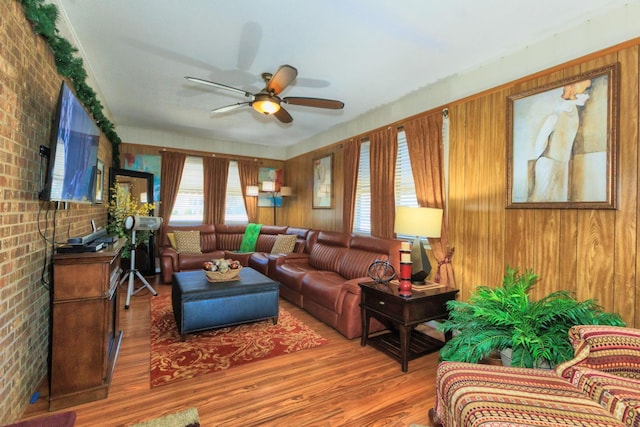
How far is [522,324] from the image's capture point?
6.47 feet

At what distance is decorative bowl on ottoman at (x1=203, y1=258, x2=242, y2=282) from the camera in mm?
3248

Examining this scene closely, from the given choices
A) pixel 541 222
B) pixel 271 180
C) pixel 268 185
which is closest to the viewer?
pixel 541 222

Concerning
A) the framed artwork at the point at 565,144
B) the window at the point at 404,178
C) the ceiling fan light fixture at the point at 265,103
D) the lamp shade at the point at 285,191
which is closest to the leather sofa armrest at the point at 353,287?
the window at the point at 404,178

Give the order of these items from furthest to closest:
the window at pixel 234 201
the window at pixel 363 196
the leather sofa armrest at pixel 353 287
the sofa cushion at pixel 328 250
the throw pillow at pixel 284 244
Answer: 1. the window at pixel 234 201
2. the throw pillow at pixel 284 244
3. the window at pixel 363 196
4. the sofa cushion at pixel 328 250
5. the leather sofa armrest at pixel 353 287

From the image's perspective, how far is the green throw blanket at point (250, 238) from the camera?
5930mm

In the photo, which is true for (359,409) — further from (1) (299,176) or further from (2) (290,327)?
(1) (299,176)

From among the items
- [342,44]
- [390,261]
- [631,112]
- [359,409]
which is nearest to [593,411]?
[359,409]

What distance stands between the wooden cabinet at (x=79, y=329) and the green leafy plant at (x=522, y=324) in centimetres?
241

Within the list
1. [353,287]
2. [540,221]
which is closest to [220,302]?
[353,287]

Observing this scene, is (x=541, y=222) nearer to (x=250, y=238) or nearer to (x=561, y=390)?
(x=561, y=390)

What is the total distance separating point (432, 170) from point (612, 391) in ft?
7.62

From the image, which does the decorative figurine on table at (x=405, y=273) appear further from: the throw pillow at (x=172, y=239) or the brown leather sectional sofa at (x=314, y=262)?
the throw pillow at (x=172, y=239)

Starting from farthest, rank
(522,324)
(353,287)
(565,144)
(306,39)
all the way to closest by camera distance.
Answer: (353,287)
(306,39)
(565,144)
(522,324)

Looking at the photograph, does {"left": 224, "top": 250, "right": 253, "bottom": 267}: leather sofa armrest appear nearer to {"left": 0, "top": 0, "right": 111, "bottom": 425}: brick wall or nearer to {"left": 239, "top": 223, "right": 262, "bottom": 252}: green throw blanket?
{"left": 239, "top": 223, "right": 262, "bottom": 252}: green throw blanket
